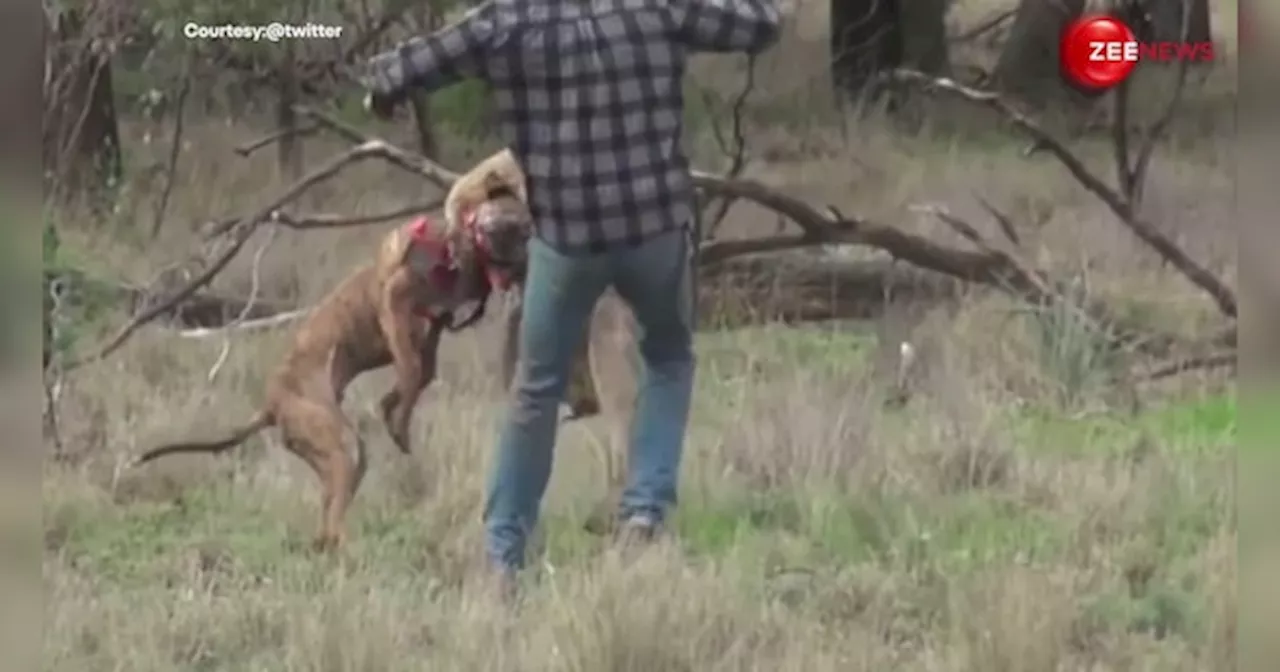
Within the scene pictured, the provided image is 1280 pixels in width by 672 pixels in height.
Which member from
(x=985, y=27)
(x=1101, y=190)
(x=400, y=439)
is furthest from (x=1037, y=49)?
(x=400, y=439)

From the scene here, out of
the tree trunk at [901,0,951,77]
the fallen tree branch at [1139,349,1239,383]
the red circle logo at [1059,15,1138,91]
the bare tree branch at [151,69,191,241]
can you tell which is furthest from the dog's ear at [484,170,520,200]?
the fallen tree branch at [1139,349,1239,383]

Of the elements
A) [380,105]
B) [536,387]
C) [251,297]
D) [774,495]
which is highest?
[380,105]

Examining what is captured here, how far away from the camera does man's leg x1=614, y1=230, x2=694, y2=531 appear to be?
87.8 inches

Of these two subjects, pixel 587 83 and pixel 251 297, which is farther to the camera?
pixel 251 297

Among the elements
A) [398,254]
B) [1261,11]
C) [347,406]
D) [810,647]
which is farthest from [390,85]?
[1261,11]

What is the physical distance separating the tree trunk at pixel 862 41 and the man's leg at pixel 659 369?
0.26 meters

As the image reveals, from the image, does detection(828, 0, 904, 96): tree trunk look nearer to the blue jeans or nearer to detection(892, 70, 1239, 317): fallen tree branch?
detection(892, 70, 1239, 317): fallen tree branch

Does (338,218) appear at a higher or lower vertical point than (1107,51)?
lower

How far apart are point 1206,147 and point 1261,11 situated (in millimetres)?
167

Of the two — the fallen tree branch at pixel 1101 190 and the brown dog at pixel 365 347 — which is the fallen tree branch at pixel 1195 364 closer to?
the fallen tree branch at pixel 1101 190

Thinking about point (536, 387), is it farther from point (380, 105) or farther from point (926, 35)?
point (926, 35)

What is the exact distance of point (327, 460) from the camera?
228 cm

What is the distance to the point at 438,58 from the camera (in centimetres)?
220

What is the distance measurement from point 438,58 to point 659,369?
1.39 feet
